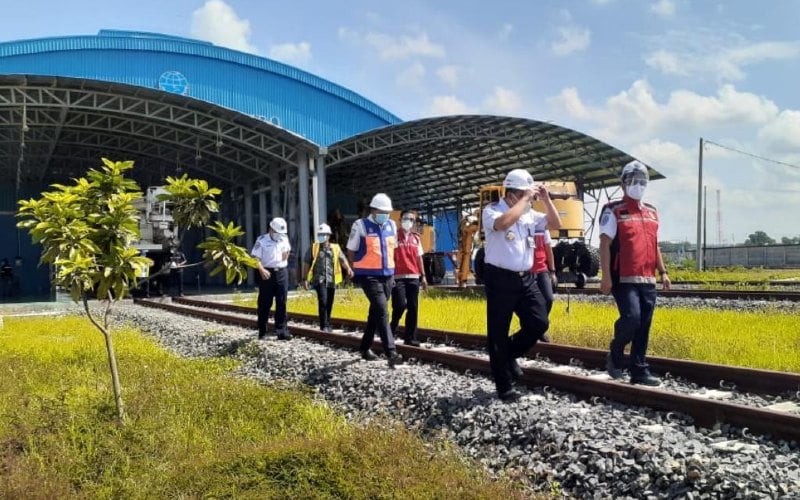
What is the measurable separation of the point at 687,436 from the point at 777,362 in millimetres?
3191

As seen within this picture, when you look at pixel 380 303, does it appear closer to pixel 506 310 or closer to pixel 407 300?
pixel 407 300

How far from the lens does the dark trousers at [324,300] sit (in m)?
11.5

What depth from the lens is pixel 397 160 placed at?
35.7 meters

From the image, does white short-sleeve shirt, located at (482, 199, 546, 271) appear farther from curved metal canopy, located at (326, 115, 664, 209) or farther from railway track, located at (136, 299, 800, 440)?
curved metal canopy, located at (326, 115, 664, 209)

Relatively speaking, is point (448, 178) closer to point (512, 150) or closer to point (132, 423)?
A: point (512, 150)

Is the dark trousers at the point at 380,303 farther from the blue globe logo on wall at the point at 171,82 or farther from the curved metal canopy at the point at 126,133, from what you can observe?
the blue globe logo on wall at the point at 171,82

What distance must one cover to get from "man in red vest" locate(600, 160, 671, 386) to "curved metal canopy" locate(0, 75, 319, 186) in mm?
20990

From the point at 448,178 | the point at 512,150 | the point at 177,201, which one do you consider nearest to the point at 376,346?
the point at 177,201

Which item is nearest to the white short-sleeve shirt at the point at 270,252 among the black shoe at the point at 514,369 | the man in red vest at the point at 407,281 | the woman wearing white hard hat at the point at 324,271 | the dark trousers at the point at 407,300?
the woman wearing white hard hat at the point at 324,271

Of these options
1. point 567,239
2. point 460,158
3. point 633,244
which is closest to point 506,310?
point 633,244

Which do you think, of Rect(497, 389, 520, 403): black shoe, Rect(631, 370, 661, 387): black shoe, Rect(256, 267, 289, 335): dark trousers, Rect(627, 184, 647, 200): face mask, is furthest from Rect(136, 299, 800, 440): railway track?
Rect(256, 267, 289, 335): dark trousers

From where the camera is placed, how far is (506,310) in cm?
562

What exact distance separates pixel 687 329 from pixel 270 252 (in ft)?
20.5

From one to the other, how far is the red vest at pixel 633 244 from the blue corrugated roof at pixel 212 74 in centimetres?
2871
